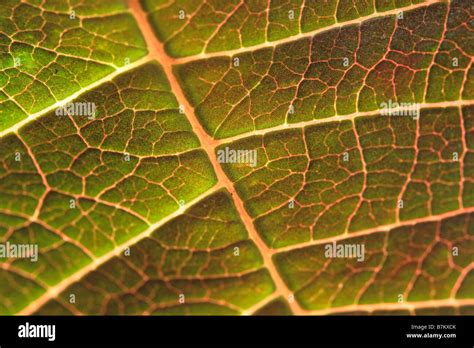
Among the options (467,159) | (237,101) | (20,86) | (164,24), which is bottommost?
(467,159)

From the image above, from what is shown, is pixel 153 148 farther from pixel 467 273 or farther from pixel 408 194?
pixel 467 273

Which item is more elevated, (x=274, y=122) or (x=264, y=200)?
(x=274, y=122)

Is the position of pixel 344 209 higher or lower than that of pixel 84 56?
lower

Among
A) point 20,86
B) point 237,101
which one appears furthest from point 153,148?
point 20,86
